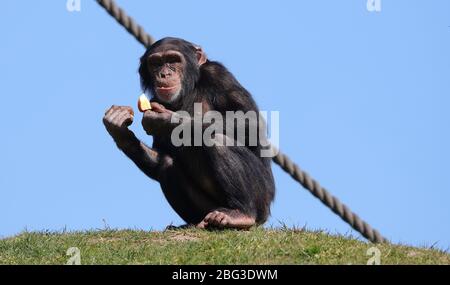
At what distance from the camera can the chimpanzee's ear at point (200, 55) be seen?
10.2 meters

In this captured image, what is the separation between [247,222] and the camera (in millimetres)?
8992

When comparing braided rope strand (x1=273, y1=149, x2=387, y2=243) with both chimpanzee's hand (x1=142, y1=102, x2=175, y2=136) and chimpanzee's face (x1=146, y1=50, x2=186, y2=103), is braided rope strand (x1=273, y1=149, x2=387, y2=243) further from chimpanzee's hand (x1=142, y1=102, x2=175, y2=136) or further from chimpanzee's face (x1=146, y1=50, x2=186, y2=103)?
chimpanzee's hand (x1=142, y1=102, x2=175, y2=136)

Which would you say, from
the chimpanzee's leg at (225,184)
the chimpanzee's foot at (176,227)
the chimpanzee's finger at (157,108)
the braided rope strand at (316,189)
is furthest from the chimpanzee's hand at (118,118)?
the braided rope strand at (316,189)

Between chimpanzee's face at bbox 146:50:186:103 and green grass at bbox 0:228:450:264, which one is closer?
green grass at bbox 0:228:450:264

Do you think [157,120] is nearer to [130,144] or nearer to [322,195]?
[130,144]

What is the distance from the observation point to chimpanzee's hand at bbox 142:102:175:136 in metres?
9.05

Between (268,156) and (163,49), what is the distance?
4.76 ft

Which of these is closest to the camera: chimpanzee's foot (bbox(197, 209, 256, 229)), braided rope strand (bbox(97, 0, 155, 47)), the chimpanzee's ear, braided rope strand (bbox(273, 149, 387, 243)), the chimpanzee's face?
chimpanzee's foot (bbox(197, 209, 256, 229))

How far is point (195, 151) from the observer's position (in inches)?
360

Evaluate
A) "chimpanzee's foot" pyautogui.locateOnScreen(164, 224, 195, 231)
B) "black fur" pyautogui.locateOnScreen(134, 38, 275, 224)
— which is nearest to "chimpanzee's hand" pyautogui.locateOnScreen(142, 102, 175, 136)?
"black fur" pyautogui.locateOnScreen(134, 38, 275, 224)

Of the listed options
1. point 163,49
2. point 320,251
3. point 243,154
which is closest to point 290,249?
point 320,251

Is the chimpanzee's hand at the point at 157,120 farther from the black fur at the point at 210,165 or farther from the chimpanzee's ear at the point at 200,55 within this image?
the chimpanzee's ear at the point at 200,55

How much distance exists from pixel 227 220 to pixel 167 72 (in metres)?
1.74
